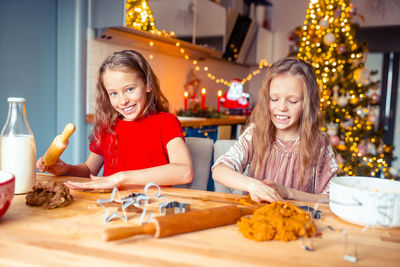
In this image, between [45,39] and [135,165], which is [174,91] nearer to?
[45,39]

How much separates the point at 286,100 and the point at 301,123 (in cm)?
11

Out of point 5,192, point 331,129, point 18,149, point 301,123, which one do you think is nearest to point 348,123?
point 331,129

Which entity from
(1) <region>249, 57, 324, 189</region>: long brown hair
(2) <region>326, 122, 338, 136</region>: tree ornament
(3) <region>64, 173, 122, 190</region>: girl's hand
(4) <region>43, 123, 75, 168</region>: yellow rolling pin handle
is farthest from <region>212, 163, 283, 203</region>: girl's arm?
(2) <region>326, 122, 338, 136</region>: tree ornament

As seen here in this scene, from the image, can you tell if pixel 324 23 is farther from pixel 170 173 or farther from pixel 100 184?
pixel 100 184

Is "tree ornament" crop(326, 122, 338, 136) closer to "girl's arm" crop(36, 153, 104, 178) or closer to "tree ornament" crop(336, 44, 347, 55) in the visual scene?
"tree ornament" crop(336, 44, 347, 55)

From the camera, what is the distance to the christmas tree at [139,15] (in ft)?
8.02

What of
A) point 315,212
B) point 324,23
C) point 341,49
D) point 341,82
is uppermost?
point 324,23

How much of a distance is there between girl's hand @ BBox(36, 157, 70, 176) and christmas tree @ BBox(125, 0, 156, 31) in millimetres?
1533

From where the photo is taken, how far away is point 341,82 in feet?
11.1

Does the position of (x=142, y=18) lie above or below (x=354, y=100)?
above

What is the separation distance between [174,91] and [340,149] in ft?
5.96

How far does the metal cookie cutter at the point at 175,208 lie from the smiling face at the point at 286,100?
1.86ft

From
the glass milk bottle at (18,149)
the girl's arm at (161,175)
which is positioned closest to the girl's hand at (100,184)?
the girl's arm at (161,175)

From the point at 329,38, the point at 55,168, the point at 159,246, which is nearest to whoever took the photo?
the point at 159,246
